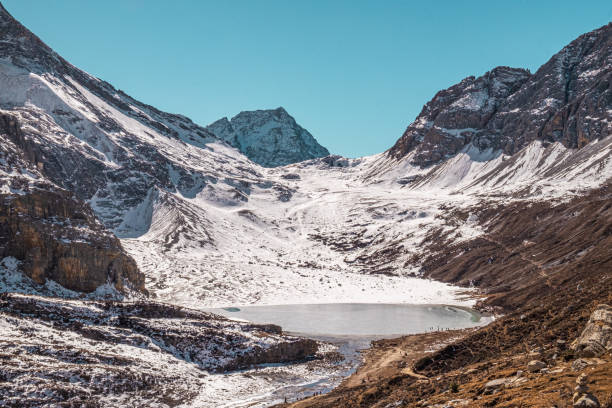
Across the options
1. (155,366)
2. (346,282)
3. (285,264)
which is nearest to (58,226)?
(155,366)

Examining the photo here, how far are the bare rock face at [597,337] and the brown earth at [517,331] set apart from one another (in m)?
0.61

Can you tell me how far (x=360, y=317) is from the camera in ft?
339

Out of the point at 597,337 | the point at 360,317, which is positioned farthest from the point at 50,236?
the point at 597,337

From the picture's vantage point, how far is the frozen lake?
88.1 metres

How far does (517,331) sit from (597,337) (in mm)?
15053

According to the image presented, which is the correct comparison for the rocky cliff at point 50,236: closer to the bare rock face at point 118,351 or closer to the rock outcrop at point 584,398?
the bare rock face at point 118,351

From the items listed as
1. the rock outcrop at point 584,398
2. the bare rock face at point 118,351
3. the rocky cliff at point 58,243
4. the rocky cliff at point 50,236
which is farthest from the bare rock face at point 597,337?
the rocky cliff at point 58,243

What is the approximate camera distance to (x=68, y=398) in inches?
1526

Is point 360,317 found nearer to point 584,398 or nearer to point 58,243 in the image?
point 58,243

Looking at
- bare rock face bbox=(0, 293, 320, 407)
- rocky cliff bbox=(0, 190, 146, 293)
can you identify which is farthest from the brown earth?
rocky cliff bbox=(0, 190, 146, 293)

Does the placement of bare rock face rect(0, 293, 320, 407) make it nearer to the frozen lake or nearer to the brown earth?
the brown earth

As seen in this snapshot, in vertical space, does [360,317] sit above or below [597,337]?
below

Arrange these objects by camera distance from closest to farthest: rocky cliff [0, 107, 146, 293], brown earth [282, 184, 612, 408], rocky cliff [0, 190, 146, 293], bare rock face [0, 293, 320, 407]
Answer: brown earth [282, 184, 612, 408], bare rock face [0, 293, 320, 407], rocky cliff [0, 190, 146, 293], rocky cliff [0, 107, 146, 293]

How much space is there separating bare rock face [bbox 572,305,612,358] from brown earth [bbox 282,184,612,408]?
61cm
